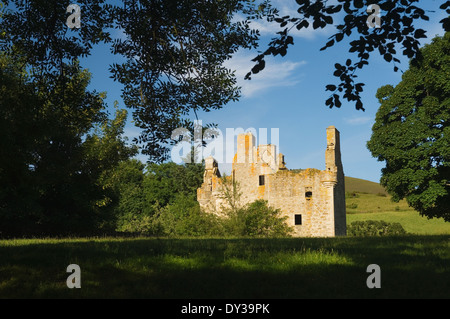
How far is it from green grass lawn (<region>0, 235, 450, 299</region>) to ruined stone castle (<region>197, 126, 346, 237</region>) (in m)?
28.8

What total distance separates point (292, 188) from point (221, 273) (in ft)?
111

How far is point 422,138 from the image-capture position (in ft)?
107

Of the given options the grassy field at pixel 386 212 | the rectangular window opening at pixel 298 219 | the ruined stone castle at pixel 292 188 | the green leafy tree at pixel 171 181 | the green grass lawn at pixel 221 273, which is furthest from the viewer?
the green leafy tree at pixel 171 181

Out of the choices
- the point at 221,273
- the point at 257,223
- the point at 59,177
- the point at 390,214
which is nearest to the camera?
the point at 221,273

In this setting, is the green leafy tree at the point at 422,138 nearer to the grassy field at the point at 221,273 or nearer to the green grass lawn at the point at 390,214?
the grassy field at the point at 221,273

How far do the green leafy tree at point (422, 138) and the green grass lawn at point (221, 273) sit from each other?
21.4 m

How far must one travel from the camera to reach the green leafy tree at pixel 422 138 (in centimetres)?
3216

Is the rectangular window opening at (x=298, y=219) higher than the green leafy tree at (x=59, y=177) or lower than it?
lower

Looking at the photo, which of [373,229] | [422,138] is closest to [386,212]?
[373,229]

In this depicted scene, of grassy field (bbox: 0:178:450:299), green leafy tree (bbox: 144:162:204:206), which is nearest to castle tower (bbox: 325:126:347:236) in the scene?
green leafy tree (bbox: 144:162:204:206)

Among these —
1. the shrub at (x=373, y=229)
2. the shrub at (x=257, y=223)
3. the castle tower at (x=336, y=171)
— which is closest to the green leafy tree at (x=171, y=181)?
the shrub at (x=257, y=223)

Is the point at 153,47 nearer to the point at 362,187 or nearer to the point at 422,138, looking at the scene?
the point at 422,138

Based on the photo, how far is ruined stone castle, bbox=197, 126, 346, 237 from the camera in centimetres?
4147

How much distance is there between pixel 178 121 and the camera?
13273 mm
